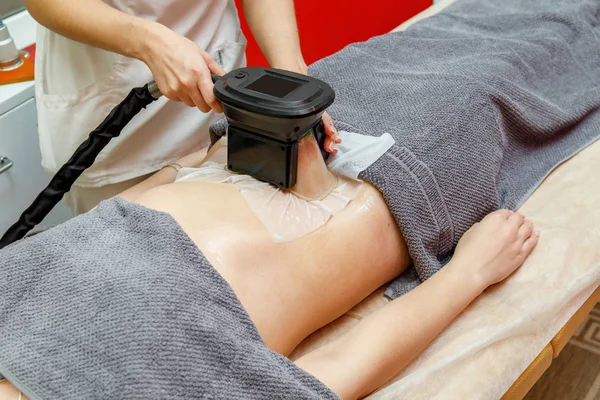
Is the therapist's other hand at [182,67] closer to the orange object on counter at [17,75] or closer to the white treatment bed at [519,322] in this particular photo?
the white treatment bed at [519,322]

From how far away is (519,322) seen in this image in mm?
1004

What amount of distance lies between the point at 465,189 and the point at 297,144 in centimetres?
38

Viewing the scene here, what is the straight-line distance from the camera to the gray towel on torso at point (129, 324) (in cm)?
73

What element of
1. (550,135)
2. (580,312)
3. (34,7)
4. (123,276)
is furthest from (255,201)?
(550,135)

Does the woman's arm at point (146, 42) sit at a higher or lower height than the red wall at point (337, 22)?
higher

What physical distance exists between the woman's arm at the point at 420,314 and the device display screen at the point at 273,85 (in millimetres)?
391

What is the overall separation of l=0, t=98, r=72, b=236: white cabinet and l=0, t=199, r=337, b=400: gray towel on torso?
743 mm

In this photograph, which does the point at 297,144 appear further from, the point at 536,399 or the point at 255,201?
the point at 536,399

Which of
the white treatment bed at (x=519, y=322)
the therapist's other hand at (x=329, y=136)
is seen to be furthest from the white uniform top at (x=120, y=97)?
the white treatment bed at (x=519, y=322)

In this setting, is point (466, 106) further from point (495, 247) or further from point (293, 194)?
point (293, 194)

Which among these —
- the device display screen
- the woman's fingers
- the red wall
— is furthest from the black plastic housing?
the red wall

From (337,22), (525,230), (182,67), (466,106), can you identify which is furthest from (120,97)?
(337,22)

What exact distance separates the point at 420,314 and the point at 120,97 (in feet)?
2.42

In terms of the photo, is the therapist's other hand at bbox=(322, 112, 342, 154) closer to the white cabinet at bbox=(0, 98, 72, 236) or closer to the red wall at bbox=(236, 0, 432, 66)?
the white cabinet at bbox=(0, 98, 72, 236)
